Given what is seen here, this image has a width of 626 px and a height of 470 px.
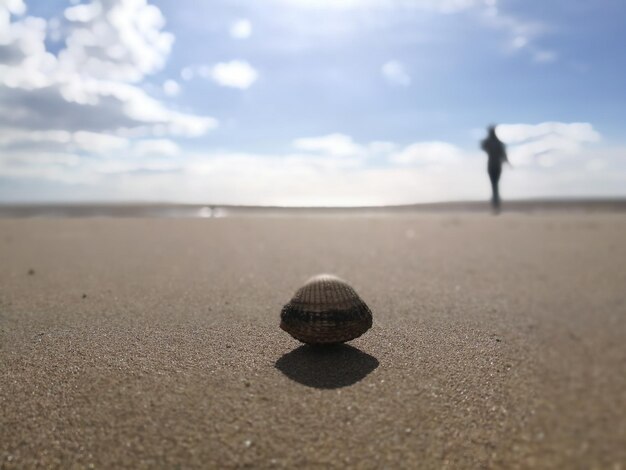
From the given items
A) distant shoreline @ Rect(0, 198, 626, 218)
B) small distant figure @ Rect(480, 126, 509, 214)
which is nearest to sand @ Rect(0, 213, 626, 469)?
small distant figure @ Rect(480, 126, 509, 214)

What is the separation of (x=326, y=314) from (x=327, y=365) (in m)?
0.46

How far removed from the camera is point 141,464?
264cm

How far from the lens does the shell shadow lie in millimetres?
3604

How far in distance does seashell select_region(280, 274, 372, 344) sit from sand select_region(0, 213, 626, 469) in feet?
0.84

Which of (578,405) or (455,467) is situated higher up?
(578,405)

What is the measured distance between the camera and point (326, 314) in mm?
3943

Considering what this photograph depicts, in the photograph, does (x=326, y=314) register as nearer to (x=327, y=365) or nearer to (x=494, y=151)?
(x=327, y=365)

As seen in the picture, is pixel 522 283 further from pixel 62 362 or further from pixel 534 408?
pixel 62 362

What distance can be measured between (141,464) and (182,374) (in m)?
1.12

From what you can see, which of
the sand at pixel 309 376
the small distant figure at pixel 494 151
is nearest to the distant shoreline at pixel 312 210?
the small distant figure at pixel 494 151

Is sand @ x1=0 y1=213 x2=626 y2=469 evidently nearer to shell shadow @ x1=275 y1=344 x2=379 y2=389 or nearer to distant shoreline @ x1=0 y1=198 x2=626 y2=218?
shell shadow @ x1=275 y1=344 x2=379 y2=389

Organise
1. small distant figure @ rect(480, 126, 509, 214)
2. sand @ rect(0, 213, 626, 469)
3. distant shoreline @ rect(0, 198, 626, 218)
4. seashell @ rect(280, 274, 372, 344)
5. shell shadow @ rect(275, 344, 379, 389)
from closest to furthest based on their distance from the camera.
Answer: sand @ rect(0, 213, 626, 469) < shell shadow @ rect(275, 344, 379, 389) < seashell @ rect(280, 274, 372, 344) < small distant figure @ rect(480, 126, 509, 214) < distant shoreline @ rect(0, 198, 626, 218)

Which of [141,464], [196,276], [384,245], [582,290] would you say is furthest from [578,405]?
[384,245]

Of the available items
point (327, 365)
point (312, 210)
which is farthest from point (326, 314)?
→ point (312, 210)
